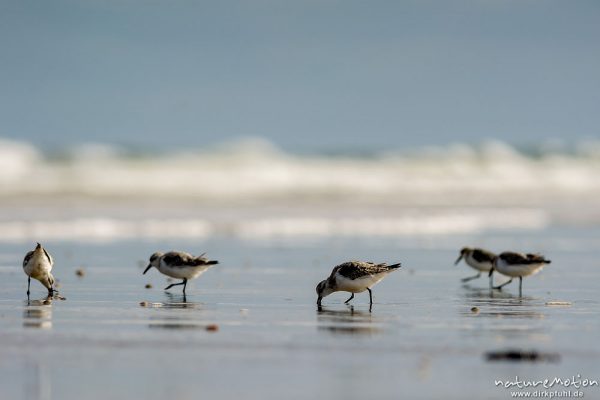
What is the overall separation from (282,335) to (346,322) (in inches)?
60.1

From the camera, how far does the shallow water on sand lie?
9.88m

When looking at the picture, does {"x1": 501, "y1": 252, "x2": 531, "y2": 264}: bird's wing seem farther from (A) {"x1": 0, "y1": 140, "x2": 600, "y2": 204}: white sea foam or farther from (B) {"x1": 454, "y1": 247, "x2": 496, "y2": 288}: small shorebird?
(A) {"x1": 0, "y1": 140, "x2": 600, "y2": 204}: white sea foam

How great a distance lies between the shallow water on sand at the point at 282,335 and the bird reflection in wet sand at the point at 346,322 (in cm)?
2

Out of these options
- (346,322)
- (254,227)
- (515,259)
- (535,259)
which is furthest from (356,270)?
(254,227)

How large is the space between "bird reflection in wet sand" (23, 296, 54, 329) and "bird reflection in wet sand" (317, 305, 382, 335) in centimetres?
309

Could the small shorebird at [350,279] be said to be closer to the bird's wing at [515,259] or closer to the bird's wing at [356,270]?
the bird's wing at [356,270]

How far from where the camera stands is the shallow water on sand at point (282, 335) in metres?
9.88

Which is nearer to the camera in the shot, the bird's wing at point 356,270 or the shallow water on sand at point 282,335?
the shallow water on sand at point 282,335

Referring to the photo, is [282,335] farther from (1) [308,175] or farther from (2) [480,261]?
(1) [308,175]

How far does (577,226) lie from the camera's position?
38.9 meters

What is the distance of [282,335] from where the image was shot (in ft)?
→ 41.2

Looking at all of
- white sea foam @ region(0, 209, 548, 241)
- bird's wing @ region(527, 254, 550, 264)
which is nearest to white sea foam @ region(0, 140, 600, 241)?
white sea foam @ region(0, 209, 548, 241)

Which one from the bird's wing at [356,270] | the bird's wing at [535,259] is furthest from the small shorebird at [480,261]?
the bird's wing at [356,270]

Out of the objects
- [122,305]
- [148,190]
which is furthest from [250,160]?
[122,305]
